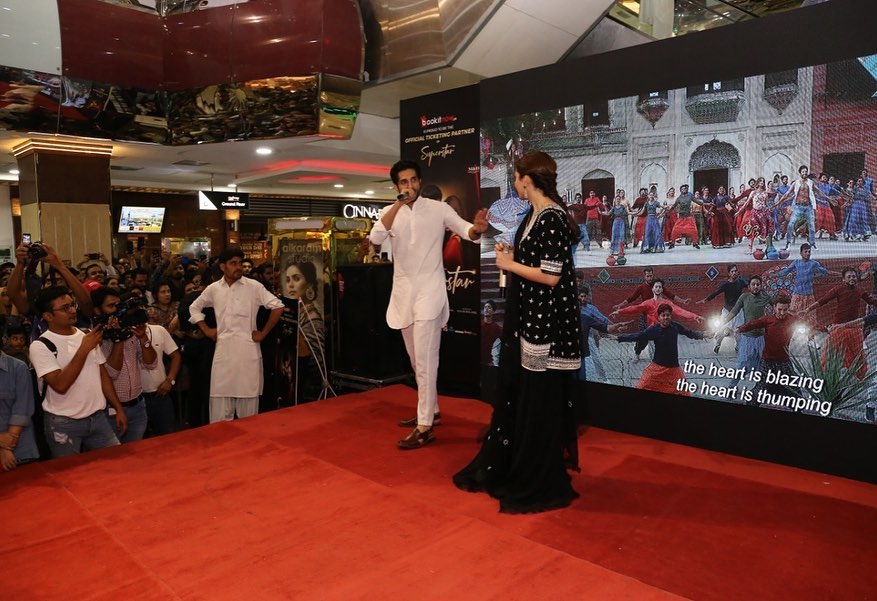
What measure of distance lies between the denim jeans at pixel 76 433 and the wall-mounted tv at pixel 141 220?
12.7 metres

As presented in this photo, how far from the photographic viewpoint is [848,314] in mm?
3436

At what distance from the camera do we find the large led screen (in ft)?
11.3

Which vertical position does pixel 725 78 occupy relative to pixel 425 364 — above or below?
above

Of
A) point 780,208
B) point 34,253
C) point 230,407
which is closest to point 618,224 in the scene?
point 780,208

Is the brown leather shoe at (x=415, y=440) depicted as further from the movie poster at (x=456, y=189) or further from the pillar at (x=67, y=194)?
the pillar at (x=67, y=194)

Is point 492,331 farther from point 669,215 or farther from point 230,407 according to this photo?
point 230,407

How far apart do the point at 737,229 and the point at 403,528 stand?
2.61 m

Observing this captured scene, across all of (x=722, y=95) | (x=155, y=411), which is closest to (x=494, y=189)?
(x=722, y=95)

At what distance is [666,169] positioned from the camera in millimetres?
4129

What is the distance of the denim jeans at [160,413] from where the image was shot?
4.51 metres

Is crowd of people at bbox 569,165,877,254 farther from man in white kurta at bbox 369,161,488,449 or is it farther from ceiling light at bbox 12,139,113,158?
ceiling light at bbox 12,139,113,158

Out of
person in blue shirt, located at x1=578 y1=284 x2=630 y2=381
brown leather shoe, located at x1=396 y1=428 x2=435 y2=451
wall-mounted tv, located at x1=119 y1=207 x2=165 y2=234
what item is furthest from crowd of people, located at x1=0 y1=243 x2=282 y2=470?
wall-mounted tv, located at x1=119 y1=207 x2=165 y2=234

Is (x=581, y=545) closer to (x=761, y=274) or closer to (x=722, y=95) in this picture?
(x=761, y=274)

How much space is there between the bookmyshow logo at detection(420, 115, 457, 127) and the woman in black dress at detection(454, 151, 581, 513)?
8.44 ft
